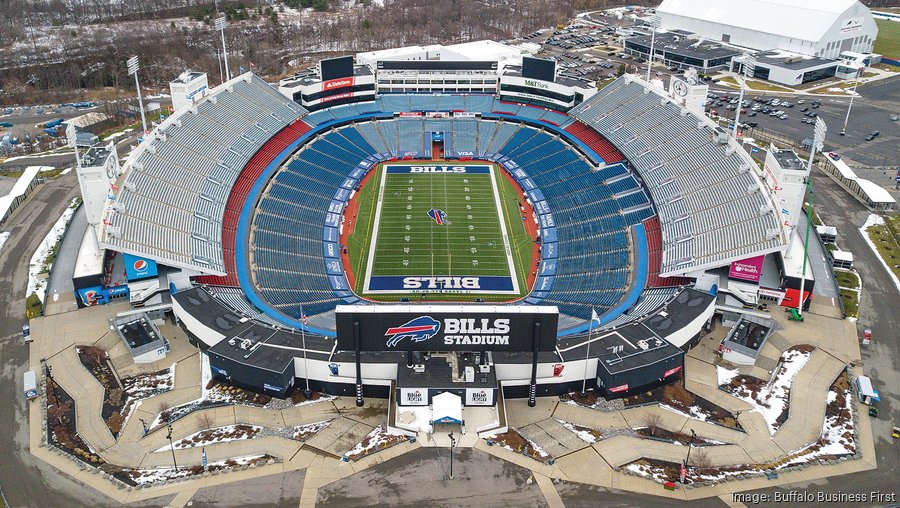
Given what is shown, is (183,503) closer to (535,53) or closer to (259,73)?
(259,73)

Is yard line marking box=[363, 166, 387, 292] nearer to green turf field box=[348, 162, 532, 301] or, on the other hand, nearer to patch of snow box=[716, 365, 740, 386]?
green turf field box=[348, 162, 532, 301]

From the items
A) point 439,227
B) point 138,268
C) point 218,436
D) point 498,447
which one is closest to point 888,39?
point 439,227

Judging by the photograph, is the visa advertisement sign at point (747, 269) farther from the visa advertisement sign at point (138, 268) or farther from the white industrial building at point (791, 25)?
the white industrial building at point (791, 25)

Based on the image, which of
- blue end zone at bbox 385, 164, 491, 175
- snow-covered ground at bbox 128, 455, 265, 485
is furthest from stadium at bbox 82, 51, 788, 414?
snow-covered ground at bbox 128, 455, 265, 485

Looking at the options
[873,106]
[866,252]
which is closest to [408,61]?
[866,252]

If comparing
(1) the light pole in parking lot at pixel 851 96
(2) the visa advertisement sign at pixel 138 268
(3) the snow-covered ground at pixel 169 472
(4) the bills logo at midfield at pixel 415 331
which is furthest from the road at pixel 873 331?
(2) the visa advertisement sign at pixel 138 268
